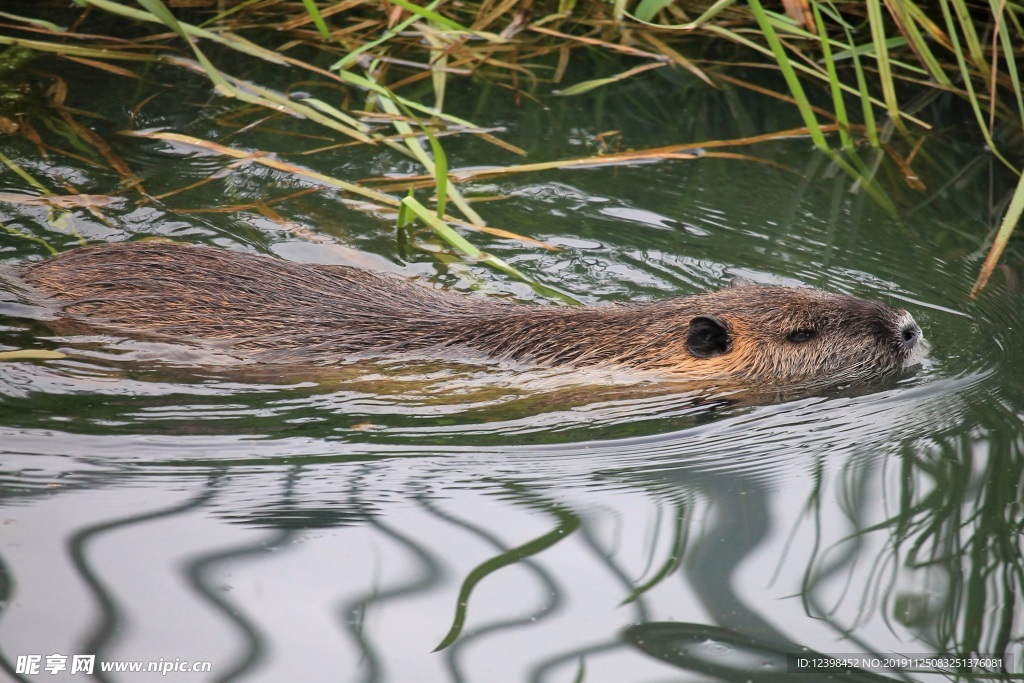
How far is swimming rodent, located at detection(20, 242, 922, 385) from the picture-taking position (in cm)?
377

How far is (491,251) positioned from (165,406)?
1588 mm

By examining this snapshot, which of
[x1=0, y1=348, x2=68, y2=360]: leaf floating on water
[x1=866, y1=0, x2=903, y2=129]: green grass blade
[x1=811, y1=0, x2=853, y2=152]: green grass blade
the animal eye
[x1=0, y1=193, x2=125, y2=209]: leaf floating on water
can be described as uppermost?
[x1=866, y1=0, x2=903, y2=129]: green grass blade

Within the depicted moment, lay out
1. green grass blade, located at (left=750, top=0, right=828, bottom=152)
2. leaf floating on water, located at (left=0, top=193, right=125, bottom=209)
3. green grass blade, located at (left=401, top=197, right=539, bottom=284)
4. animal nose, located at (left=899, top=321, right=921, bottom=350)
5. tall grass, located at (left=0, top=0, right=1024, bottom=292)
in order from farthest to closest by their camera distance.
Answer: tall grass, located at (left=0, top=0, right=1024, bottom=292)
leaf floating on water, located at (left=0, top=193, right=125, bottom=209)
green grass blade, located at (left=750, top=0, right=828, bottom=152)
green grass blade, located at (left=401, top=197, right=539, bottom=284)
animal nose, located at (left=899, top=321, right=921, bottom=350)

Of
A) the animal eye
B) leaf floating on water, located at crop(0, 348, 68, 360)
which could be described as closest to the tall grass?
the animal eye

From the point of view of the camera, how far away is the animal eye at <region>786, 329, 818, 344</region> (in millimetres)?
3955

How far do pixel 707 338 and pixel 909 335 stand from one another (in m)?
0.70

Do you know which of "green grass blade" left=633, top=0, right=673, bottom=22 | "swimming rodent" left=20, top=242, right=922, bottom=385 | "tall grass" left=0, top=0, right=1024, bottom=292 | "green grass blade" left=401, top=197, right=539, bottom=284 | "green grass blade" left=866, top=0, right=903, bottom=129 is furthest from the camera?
"tall grass" left=0, top=0, right=1024, bottom=292

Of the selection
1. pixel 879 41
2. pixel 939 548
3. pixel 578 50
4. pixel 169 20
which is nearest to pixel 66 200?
pixel 169 20

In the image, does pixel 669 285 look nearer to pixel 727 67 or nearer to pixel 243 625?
pixel 727 67

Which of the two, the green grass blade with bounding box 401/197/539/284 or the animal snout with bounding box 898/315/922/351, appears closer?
the animal snout with bounding box 898/315/922/351

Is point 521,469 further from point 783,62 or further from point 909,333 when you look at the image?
point 783,62

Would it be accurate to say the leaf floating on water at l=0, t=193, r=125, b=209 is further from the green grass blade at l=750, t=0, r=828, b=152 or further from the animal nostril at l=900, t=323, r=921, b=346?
the animal nostril at l=900, t=323, r=921, b=346

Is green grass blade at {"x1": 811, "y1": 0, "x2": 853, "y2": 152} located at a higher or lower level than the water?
higher

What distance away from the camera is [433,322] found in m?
3.86
